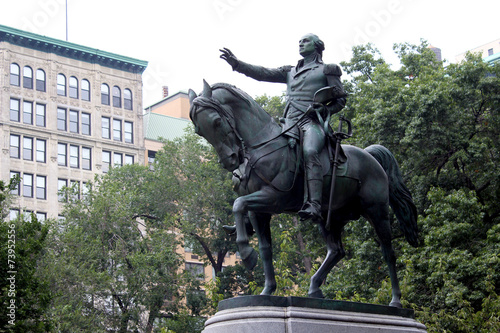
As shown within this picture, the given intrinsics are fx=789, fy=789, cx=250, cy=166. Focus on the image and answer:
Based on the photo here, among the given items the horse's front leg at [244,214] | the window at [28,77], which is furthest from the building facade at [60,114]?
the horse's front leg at [244,214]

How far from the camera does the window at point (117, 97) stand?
71750 mm

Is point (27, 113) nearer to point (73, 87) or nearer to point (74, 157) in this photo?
point (73, 87)

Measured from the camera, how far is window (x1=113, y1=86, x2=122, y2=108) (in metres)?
71.8

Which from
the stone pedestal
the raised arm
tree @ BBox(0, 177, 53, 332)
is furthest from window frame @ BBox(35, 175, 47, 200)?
the stone pedestal

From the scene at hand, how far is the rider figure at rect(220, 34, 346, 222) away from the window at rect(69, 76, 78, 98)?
5891 centimetres

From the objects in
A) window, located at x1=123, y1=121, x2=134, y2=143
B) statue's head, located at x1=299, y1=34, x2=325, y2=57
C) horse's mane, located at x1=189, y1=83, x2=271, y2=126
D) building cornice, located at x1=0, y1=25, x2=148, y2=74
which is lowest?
horse's mane, located at x1=189, y1=83, x2=271, y2=126

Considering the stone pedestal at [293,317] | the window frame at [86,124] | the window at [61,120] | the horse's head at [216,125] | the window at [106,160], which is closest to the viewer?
the stone pedestal at [293,317]

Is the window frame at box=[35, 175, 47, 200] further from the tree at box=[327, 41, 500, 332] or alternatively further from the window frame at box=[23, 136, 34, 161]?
the tree at box=[327, 41, 500, 332]

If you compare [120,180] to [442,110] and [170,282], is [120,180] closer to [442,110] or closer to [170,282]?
[170,282]

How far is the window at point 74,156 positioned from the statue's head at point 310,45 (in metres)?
57.8

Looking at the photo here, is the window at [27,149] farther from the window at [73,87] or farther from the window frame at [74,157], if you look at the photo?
the window at [73,87]

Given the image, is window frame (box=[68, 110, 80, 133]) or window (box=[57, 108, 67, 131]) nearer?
window (box=[57, 108, 67, 131])

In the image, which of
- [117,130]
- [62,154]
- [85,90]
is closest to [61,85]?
[85,90]

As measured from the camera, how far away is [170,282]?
4378 centimetres
